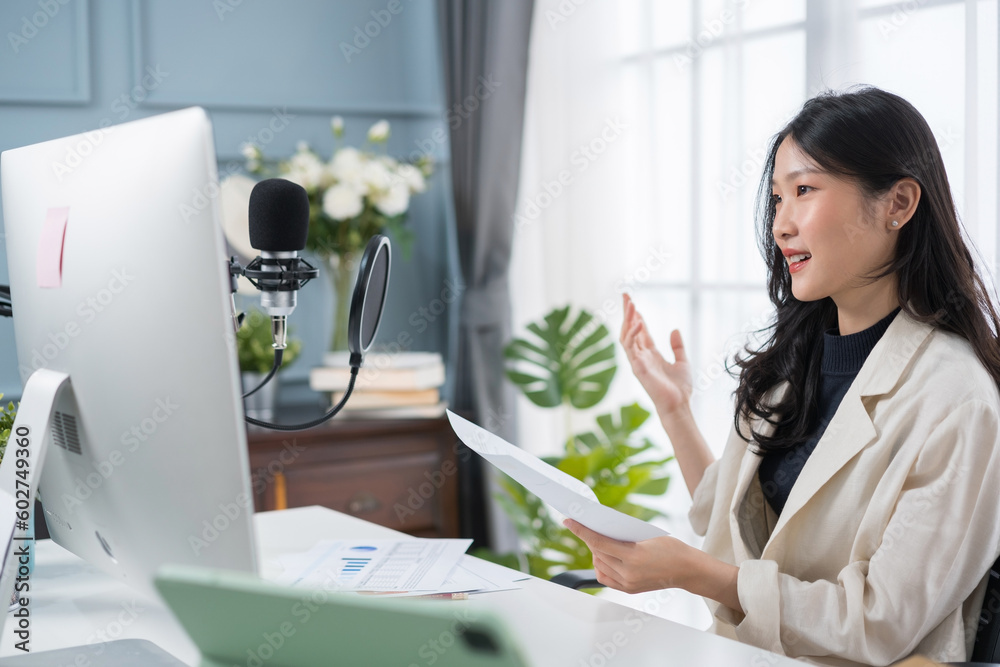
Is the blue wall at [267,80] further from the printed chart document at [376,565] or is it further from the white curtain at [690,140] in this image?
the printed chart document at [376,565]

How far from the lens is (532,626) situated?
3.41ft

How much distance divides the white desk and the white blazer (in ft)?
0.73

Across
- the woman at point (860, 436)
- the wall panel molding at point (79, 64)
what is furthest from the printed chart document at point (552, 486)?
the wall panel molding at point (79, 64)

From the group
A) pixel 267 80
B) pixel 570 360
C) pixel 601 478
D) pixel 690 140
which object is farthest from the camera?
pixel 267 80

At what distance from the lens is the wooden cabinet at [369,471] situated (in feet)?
8.32

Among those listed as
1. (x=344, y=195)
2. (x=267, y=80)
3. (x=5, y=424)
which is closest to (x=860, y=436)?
(x=5, y=424)

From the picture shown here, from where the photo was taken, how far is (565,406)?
271cm

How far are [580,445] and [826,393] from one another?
3.89ft

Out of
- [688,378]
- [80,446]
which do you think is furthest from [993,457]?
[80,446]

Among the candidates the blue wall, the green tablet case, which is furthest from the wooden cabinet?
the green tablet case

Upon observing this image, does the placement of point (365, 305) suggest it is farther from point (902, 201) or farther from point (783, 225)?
point (902, 201)

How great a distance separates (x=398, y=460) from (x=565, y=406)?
0.53 m

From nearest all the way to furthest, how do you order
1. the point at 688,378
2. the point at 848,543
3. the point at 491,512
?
the point at 848,543 → the point at 688,378 → the point at 491,512

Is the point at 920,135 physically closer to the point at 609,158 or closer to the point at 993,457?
the point at 993,457
